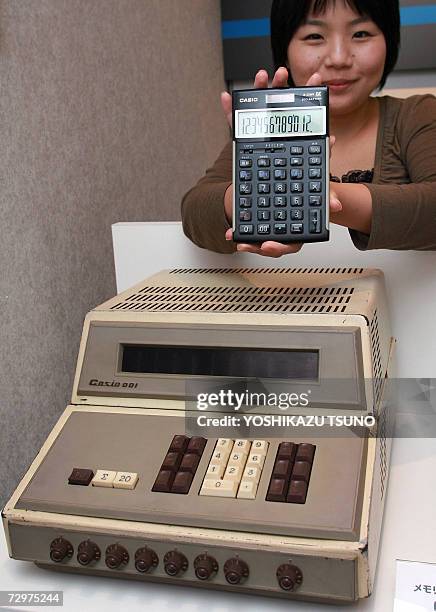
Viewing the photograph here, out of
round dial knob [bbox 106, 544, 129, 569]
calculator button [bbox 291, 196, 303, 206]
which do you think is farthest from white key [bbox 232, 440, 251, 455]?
calculator button [bbox 291, 196, 303, 206]

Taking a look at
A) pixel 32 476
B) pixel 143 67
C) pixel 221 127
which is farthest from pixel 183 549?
pixel 221 127

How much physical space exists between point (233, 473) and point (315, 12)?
600mm

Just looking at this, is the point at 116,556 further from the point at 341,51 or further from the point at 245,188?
the point at 341,51

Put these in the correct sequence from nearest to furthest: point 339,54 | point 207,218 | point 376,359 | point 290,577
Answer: point 290,577, point 376,359, point 207,218, point 339,54

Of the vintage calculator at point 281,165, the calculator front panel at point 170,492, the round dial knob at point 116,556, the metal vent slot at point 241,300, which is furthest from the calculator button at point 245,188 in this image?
the round dial knob at point 116,556

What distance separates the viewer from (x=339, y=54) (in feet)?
2.58

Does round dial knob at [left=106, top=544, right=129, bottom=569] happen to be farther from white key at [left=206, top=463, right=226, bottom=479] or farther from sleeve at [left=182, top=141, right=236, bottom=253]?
sleeve at [left=182, top=141, right=236, bottom=253]

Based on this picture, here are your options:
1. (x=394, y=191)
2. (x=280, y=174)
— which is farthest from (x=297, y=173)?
(x=394, y=191)

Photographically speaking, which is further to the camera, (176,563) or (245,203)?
(245,203)

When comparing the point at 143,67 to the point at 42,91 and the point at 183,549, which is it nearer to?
the point at 42,91

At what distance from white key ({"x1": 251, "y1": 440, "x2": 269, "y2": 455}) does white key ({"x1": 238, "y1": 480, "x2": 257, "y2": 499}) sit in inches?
1.2

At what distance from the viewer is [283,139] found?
0.56 metres

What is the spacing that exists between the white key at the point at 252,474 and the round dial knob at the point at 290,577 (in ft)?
0.21

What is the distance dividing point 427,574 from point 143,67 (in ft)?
3.25
